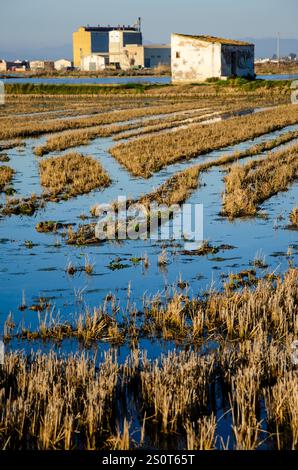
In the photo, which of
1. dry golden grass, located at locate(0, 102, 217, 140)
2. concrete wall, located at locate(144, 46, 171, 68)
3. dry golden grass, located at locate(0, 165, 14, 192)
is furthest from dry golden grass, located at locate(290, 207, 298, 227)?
concrete wall, located at locate(144, 46, 171, 68)

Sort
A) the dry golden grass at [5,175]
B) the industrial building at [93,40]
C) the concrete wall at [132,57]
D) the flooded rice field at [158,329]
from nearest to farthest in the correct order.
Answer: the flooded rice field at [158,329] < the dry golden grass at [5,175] < the concrete wall at [132,57] < the industrial building at [93,40]

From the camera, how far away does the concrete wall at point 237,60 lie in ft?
173

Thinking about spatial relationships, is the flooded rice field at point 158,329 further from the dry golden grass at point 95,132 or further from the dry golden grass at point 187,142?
the dry golden grass at point 95,132

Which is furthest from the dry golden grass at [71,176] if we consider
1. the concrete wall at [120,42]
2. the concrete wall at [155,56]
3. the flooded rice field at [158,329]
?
the concrete wall at [155,56]

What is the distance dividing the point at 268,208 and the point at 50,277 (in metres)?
5.11

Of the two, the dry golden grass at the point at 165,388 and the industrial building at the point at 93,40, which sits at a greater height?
the industrial building at the point at 93,40

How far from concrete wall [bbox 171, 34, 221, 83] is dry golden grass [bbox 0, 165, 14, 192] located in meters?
36.8

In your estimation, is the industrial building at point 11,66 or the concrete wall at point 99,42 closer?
the industrial building at point 11,66

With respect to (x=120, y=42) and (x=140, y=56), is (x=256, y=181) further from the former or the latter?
(x=120, y=42)

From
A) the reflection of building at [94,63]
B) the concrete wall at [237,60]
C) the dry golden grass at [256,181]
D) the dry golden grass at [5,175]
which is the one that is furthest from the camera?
the reflection of building at [94,63]

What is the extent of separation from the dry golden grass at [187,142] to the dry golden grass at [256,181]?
2.27 meters

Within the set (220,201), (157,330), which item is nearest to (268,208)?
(220,201)

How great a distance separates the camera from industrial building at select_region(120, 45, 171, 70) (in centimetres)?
12062

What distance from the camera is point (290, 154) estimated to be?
18.7 m
